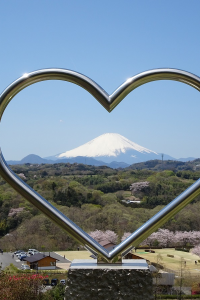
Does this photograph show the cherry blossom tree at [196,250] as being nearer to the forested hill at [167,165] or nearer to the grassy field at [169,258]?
the grassy field at [169,258]

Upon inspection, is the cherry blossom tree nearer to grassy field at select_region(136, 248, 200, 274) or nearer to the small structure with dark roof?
grassy field at select_region(136, 248, 200, 274)

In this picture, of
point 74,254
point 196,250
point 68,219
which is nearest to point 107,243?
point 74,254

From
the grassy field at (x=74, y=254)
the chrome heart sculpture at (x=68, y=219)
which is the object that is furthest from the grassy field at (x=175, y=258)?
the chrome heart sculpture at (x=68, y=219)

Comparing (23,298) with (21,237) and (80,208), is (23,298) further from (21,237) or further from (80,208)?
(80,208)

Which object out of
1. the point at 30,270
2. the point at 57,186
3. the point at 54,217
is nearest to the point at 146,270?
the point at 54,217

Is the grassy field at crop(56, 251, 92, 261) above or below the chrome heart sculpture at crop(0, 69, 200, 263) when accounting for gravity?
below

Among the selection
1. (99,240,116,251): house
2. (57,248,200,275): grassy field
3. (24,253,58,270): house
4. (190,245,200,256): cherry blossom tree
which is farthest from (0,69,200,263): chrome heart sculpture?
(190,245,200,256): cherry blossom tree
